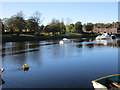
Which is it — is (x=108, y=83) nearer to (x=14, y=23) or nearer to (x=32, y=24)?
(x=14, y=23)

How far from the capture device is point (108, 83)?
1273 centimetres

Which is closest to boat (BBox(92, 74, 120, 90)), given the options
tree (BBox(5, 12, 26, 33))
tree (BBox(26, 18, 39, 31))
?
tree (BBox(5, 12, 26, 33))

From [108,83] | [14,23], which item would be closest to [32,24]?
[14,23]

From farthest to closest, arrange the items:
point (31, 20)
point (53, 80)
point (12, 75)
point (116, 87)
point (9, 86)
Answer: point (31, 20)
point (12, 75)
point (53, 80)
point (9, 86)
point (116, 87)

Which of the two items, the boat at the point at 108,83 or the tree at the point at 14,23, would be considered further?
the tree at the point at 14,23

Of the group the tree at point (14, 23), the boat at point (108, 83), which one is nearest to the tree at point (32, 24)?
the tree at point (14, 23)

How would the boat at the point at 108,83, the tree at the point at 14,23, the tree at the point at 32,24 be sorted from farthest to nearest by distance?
the tree at the point at 32,24 → the tree at the point at 14,23 → the boat at the point at 108,83

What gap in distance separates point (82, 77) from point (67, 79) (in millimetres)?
1756

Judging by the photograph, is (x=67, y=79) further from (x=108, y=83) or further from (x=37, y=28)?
(x=37, y=28)

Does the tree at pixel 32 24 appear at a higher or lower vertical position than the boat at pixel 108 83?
higher

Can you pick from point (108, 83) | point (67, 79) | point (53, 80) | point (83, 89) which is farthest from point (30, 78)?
point (108, 83)

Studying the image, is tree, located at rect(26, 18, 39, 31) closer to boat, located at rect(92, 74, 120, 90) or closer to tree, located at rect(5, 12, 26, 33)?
tree, located at rect(5, 12, 26, 33)

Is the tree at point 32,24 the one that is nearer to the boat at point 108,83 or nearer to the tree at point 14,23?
the tree at point 14,23

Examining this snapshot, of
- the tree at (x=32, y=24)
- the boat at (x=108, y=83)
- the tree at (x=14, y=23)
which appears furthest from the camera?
the tree at (x=32, y=24)
